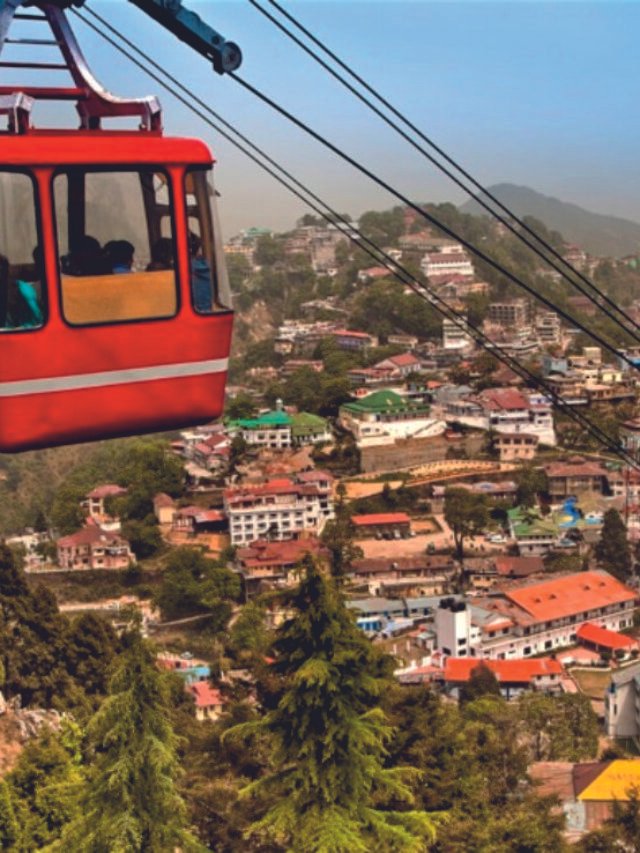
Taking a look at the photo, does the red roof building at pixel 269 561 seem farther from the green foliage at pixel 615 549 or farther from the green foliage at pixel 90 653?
the green foliage at pixel 90 653

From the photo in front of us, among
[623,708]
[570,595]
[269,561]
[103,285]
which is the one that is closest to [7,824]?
[103,285]

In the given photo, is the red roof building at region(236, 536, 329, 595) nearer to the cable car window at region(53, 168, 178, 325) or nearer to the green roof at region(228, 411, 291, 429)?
the green roof at region(228, 411, 291, 429)

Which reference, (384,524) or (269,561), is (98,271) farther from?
(384,524)

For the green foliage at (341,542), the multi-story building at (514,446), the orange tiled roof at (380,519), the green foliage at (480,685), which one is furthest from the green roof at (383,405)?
the green foliage at (480,685)

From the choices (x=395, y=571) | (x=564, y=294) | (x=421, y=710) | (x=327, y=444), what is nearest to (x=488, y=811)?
(x=421, y=710)

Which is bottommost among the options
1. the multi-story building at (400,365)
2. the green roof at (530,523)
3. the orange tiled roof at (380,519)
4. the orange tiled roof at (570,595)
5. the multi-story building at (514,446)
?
the orange tiled roof at (570,595)

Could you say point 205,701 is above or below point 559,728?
below

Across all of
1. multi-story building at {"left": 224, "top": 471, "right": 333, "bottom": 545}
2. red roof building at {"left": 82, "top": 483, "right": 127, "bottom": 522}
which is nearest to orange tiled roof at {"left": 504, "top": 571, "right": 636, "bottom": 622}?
multi-story building at {"left": 224, "top": 471, "right": 333, "bottom": 545}
